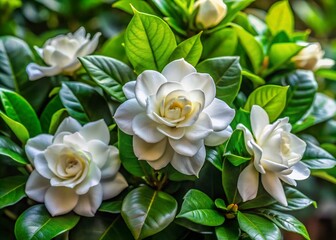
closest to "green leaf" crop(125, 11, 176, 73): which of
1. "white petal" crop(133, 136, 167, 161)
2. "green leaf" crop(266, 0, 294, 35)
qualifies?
"white petal" crop(133, 136, 167, 161)

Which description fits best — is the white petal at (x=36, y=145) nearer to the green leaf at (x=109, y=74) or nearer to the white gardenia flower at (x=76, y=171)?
the white gardenia flower at (x=76, y=171)

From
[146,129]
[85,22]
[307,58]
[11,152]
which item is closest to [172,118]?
[146,129]

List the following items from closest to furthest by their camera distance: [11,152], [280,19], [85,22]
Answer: [11,152] → [280,19] → [85,22]

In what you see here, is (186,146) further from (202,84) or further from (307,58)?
(307,58)

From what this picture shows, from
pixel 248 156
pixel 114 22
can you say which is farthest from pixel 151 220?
pixel 114 22

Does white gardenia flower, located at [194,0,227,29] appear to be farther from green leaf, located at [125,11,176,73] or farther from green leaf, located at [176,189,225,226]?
green leaf, located at [176,189,225,226]
